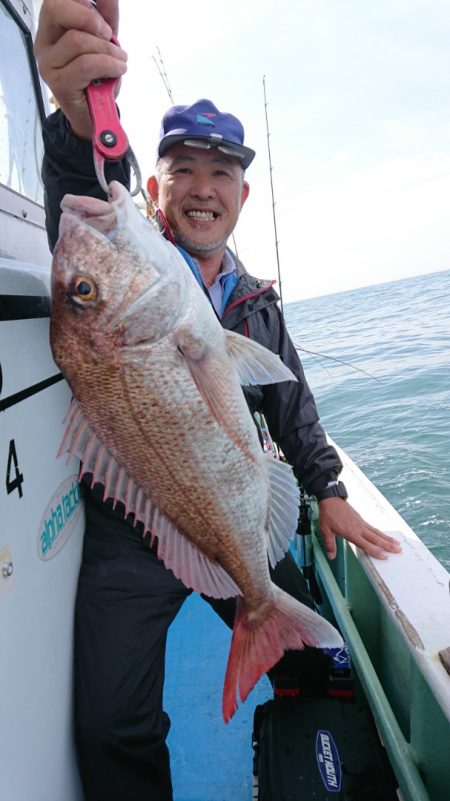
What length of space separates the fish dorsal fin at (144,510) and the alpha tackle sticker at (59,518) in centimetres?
27

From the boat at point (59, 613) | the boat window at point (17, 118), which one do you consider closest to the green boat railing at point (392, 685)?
the boat at point (59, 613)

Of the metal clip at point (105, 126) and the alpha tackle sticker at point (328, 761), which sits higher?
the metal clip at point (105, 126)

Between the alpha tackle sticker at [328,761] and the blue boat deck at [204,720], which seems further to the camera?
the blue boat deck at [204,720]

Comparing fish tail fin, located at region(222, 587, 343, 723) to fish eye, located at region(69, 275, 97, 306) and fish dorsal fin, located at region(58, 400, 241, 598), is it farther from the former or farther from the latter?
fish eye, located at region(69, 275, 97, 306)

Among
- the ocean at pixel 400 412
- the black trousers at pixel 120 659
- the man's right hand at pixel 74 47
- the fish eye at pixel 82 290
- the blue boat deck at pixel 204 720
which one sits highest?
the man's right hand at pixel 74 47

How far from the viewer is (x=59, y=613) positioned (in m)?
1.69

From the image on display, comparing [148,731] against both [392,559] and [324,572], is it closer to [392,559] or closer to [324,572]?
[392,559]

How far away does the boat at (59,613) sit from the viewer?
53.9 inches

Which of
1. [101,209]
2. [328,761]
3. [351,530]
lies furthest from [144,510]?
[328,761]

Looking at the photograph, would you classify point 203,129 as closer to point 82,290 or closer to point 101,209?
point 101,209

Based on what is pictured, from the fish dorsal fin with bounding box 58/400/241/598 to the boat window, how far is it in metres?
1.23

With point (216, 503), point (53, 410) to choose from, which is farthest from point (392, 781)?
point (53, 410)

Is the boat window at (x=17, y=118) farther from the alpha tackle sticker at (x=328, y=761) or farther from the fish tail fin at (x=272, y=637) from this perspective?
the alpha tackle sticker at (x=328, y=761)

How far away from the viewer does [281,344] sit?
2.54 meters
